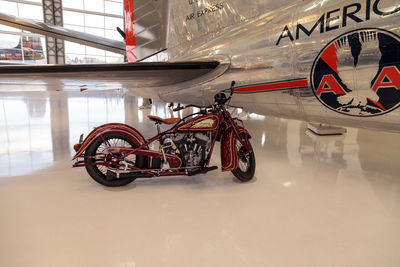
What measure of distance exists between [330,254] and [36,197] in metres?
2.82

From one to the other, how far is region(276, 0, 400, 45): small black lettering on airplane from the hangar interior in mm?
1785

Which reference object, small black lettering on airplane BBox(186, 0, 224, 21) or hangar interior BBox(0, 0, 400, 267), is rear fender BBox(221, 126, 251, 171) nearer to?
hangar interior BBox(0, 0, 400, 267)

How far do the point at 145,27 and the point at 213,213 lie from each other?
5.29 meters

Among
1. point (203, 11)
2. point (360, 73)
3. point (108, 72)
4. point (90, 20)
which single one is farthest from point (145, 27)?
point (90, 20)

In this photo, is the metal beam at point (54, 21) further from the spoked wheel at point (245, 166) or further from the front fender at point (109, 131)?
the spoked wheel at point (245, 166)

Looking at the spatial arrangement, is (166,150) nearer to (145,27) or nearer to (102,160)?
(102,160)

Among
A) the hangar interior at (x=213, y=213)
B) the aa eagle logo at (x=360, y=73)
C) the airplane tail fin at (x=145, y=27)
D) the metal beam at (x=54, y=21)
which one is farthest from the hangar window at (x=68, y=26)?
the aa eagle logo at (x=360, y=73)

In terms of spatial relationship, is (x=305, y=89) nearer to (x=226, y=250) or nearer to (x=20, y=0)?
(x=226, y=250)

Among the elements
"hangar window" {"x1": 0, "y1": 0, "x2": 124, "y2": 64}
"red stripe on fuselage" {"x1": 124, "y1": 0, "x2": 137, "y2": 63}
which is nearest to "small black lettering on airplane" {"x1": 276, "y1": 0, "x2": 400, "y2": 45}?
"red stripe on fuselage" {"x1": 124, "y1": 0, "x2": 137, "y2": 63}

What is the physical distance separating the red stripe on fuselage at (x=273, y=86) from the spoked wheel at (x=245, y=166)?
88cm

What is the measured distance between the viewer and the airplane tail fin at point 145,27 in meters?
5.76

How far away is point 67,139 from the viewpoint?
4973 mm

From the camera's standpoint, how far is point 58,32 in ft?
29.6

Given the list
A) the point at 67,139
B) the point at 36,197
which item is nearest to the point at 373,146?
the point at 36,197
